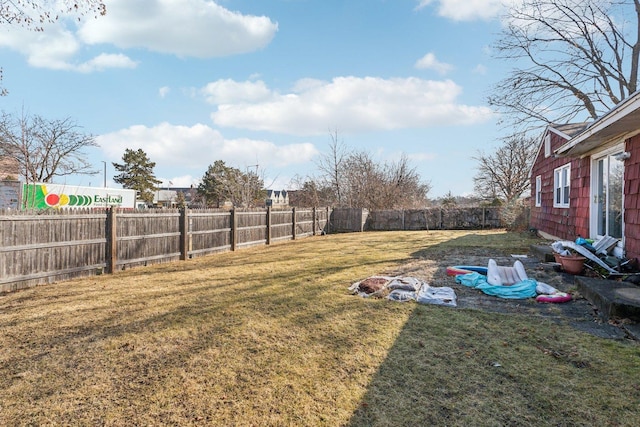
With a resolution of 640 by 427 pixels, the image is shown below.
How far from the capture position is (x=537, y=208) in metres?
13.0

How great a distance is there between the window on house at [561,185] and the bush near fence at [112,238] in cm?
921

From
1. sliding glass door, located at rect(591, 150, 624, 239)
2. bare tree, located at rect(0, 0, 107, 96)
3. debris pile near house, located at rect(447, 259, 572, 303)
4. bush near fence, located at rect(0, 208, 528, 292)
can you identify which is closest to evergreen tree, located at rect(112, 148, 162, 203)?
bush near fence, located at rect(0, 208, 528, 292)

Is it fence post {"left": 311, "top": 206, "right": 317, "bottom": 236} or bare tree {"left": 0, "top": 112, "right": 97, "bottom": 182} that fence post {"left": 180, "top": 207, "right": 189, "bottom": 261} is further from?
bare tree {"left": 0, "top": 112, "right": 97, "bottom": 182}

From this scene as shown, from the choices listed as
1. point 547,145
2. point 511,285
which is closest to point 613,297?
point 511,285

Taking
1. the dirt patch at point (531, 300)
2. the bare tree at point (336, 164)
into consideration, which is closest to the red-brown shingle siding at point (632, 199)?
the dirt patch at point (531, 300)

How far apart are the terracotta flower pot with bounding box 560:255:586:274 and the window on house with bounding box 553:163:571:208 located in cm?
425

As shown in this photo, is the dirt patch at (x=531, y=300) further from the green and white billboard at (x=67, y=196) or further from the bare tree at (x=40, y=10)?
the green and white billboard at (x=67, y=196)

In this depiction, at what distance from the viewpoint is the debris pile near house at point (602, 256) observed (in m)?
5.02

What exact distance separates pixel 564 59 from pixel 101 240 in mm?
19872

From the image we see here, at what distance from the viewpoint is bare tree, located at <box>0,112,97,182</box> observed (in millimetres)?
17156

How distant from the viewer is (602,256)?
5.62 m

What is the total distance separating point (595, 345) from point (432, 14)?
10182mm

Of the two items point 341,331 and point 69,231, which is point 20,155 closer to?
point 69,231

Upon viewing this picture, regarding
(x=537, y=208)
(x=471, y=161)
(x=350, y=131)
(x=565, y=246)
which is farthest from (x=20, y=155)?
(x=471, y=161)
